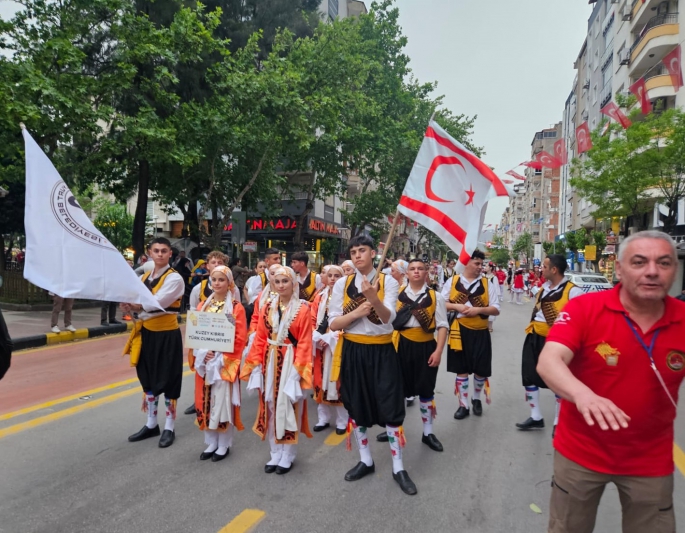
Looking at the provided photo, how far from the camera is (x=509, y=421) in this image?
5.66m

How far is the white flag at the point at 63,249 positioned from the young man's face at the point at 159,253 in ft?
2.20

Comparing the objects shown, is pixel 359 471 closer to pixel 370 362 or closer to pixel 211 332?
pixel 370 362

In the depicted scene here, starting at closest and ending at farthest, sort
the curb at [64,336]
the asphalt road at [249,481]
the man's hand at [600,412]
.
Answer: the man's hand at [600,412] < the asphalt road at [249,481] < the curb at [64,336]

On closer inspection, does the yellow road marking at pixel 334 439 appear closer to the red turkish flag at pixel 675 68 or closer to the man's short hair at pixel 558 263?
the man's short hair at pixel 558 263

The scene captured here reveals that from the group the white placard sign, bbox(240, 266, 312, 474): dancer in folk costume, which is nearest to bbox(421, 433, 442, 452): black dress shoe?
bbox(240, 266, 312, 474): dancer in folk costume

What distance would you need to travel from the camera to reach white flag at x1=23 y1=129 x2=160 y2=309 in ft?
12.0

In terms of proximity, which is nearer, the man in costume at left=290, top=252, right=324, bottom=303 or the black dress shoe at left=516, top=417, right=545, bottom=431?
the black dress shoe at left=516, top=417, right=545, bottom=431

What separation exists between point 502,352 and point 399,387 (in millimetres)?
6909

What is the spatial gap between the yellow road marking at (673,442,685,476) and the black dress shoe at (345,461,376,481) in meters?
2.57

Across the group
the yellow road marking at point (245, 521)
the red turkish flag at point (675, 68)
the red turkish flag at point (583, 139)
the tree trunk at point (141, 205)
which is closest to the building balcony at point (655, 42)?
the red turkish flag at point (583, 139)

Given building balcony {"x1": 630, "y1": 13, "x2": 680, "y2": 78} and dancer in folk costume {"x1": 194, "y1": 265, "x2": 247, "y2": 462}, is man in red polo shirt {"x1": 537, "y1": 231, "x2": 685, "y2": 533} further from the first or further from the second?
building balcony {"x1": 630, "y1": 13, "x2": 680, "y2": 78}

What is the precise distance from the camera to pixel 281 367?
13.5 ft

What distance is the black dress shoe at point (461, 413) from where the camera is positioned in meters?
5.72

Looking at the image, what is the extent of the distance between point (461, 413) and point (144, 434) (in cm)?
336
